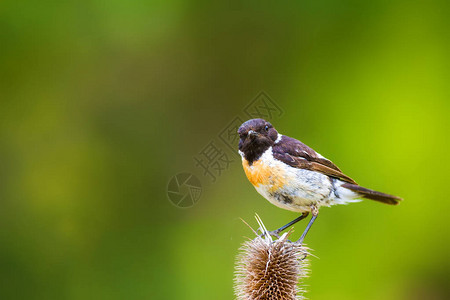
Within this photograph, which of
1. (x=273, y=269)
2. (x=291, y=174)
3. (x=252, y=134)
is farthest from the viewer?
(x=291, y=174)

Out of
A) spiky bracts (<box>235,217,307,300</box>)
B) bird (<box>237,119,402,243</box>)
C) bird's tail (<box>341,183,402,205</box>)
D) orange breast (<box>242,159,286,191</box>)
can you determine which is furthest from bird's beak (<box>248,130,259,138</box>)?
bird's tail (<box>341,183,402,205</box>)

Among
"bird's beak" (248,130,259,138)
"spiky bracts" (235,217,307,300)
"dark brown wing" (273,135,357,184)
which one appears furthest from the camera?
"dark brown wing" (273,135,357,184)

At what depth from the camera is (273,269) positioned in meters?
4.04

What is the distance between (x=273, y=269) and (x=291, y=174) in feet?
2.36

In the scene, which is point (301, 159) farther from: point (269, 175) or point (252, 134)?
point (252, 134)

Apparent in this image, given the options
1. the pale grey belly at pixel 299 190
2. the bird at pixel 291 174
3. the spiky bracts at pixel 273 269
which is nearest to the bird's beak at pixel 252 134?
the bird at pixel 291 174

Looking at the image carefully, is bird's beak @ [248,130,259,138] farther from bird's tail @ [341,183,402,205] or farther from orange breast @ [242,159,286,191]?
bird's tail @ [341,183,402,205]

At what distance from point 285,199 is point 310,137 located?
3.83 m

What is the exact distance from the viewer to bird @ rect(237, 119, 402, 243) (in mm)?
4113

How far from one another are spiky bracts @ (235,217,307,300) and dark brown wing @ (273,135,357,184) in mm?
560

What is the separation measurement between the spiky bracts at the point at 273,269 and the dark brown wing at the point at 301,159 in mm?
560

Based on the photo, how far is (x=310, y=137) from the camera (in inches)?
311

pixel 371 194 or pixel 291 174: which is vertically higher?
pixel 371 194

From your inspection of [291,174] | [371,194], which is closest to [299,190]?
[291,174]
